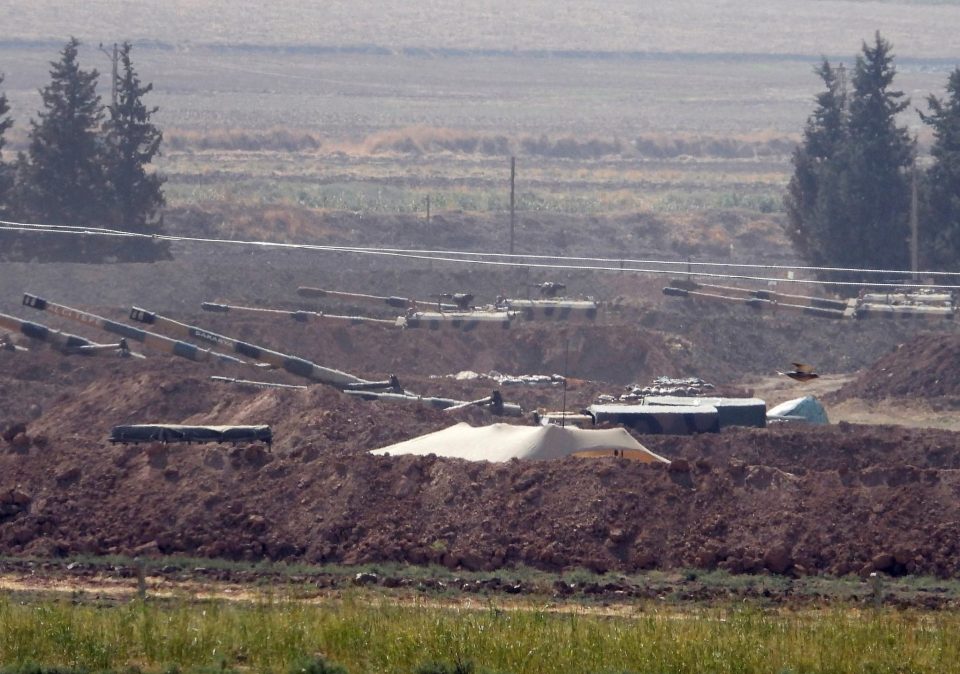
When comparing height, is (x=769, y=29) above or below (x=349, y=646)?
above

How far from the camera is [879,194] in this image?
2271 inches

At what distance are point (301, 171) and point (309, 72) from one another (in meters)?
48.9

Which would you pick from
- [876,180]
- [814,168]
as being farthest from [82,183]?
[876,180]

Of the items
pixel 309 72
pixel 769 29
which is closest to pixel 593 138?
pixel 309 72

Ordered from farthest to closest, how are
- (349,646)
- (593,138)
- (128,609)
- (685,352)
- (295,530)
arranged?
(593,138) → (685,352) → (295,530) → (128,609) → (349,646)

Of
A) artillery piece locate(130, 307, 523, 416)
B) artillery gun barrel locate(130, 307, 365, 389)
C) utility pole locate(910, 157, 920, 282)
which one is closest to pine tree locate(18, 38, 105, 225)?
artillery gun barrel locate(130, 307, 365, 389)

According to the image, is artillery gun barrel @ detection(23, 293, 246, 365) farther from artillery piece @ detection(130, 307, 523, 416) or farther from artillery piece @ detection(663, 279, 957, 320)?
artillery piece @ detection(663, 279, 957, 320)

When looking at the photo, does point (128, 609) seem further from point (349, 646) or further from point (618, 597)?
point (618, 597)

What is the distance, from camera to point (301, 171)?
9719cm

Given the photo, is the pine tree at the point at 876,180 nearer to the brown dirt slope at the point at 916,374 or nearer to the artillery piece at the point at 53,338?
the brown dirt slope at the point at 916,374

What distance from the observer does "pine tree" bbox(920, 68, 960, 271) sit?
54719 millimetres

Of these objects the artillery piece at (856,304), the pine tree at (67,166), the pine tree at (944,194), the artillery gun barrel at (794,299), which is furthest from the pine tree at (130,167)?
the pine tree at (944,194)

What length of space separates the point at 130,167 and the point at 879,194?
24.2 m

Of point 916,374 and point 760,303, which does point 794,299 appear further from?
point 916,374
